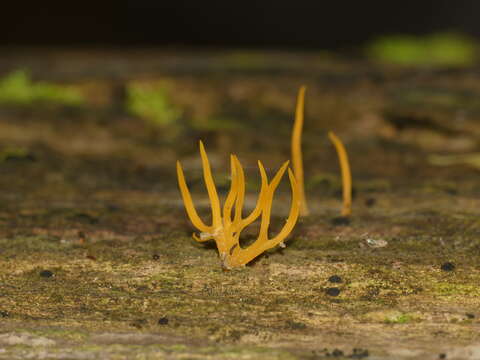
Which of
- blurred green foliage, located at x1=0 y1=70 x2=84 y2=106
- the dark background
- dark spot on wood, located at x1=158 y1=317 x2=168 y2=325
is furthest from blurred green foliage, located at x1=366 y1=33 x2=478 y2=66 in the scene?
the dark background

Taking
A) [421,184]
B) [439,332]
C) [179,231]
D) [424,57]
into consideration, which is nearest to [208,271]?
[179,231]

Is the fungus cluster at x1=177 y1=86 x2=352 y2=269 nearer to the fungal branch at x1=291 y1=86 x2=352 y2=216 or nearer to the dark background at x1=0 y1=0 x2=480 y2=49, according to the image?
the fungal branch at x1=291 y1=86 x2=352 y2=216

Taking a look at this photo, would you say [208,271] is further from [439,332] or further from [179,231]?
[439,332]

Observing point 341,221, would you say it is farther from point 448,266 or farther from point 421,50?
point 421,50

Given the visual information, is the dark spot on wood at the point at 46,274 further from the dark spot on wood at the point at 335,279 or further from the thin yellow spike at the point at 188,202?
the dark spot on wood at the point at 335,279

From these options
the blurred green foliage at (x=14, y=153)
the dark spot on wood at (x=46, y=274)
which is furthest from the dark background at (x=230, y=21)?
the dark spot on wood at (x=46, y=274)

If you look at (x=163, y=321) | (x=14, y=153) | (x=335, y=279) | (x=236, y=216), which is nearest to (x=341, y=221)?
(x=335, y=279)
